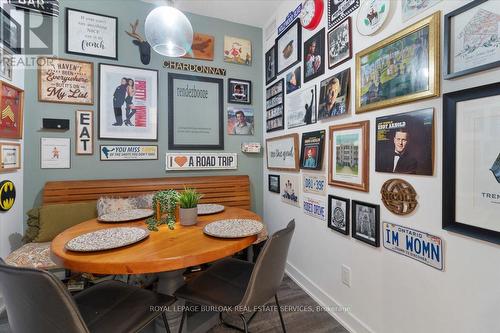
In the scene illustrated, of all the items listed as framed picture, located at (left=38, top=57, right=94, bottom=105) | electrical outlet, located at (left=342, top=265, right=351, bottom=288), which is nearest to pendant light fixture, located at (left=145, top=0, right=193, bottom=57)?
framed picture, located at (left=38, top=57, right=94, bottom=105)

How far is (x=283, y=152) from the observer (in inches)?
104

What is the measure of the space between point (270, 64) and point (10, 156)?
109 inches

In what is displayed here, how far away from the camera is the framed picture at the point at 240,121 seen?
300cm

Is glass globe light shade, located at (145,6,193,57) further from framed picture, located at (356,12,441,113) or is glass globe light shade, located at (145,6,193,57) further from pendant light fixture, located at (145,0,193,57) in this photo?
framed picture, located at (356,12,441,113)

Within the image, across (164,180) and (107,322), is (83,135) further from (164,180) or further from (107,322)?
(107,322)

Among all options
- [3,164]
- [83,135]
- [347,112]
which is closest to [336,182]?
[347,112]

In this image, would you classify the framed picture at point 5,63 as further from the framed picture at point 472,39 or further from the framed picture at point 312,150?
the framed picture at point 472,39

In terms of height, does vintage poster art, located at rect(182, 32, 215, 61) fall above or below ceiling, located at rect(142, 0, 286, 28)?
below

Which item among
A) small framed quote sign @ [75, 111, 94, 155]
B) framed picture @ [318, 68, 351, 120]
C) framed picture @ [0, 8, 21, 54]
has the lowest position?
small framed quote sign @ [75, 111, 94, 155]

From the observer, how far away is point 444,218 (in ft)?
3.76

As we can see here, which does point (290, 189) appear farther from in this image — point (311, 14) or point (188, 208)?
point (311, 14)

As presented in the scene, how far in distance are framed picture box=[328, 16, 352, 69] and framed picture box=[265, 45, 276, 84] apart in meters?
0.98

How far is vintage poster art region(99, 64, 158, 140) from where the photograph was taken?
249 centimetres

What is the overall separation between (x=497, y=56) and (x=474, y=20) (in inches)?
8.3
